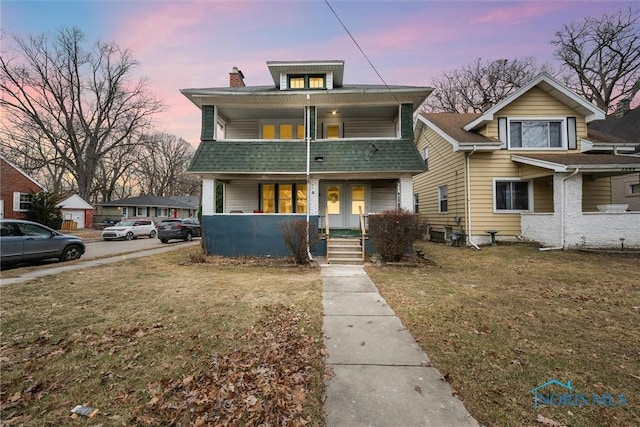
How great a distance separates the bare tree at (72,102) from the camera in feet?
93.0

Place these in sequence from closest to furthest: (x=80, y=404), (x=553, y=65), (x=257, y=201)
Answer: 1. (x=80, y=404)
2. (x=257, y=201)
3. (x=553, y=65)

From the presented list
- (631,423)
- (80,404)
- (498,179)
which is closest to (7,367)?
(80,404)

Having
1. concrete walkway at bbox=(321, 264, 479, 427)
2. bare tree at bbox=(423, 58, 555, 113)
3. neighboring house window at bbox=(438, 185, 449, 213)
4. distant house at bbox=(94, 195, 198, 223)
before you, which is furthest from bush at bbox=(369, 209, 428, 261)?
distant house at bbox=(94, 195, 198, 223)

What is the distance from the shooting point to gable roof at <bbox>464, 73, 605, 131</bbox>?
38.8 ft

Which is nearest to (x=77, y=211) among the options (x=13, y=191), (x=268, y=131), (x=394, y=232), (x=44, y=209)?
(x=44, y=209)

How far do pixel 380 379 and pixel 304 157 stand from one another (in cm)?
961

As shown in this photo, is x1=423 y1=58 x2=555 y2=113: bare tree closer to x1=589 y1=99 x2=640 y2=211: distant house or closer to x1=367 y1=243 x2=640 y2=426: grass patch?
x1=589 y1=99 x2=640 y2=211: distant house

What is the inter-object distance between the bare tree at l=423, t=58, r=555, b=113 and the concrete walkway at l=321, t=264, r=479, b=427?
88.5 ft

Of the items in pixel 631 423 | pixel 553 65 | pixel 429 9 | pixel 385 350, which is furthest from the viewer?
pixel 553 65

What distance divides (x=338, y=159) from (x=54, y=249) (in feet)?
36.9

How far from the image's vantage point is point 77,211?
98.6 feet

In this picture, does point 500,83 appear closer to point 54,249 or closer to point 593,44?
point 593,44

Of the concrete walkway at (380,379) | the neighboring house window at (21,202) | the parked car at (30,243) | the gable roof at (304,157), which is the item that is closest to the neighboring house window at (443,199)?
the gable roof at (304,157)

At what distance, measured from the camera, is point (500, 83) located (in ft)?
88.6
